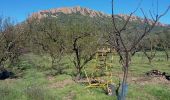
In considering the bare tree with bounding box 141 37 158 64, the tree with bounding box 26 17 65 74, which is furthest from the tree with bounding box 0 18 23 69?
the bare tree with bounding box 141 37 158 64

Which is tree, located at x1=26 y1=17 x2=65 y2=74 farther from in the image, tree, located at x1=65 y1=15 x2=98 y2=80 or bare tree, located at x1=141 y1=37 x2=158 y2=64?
bare tree, located at x1=141 y1=37 x2=158 y2=64

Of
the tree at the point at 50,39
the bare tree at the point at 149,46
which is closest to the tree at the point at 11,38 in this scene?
the tree at the point at 50,39

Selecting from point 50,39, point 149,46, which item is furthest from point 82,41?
point 149,46

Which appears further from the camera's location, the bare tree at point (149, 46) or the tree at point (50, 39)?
the bare tree at point (149, 46)

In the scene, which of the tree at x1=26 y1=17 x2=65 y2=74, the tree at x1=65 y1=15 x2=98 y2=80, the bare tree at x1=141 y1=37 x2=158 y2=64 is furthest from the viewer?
the bare tree at x1=141 y1=37 x2=158 y2=64

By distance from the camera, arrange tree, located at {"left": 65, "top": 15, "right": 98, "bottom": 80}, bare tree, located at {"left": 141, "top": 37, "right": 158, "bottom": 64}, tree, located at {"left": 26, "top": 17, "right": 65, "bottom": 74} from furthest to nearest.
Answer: bare tree, located at {"left": 141, "top": 37, "right": 158, "bottom": 64}, tree, located at {"left": 26, "top": 17, "right": 65, "bottom": 74}, tree, located at {"left": 65, "top": 15, "right": 98, "bottom": 80}

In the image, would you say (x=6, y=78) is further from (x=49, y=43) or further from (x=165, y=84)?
(x=165, y=84)

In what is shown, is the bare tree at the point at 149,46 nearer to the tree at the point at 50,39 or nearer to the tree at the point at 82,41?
the tree at the point at 82,41

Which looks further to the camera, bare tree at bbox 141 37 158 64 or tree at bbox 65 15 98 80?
bare tree at bbox 141 37 158 64

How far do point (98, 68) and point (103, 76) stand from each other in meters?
0.72

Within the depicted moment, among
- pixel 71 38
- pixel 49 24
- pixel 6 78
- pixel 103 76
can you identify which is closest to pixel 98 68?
pixel 103 76

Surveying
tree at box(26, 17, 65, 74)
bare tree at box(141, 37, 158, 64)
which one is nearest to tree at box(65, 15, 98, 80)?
tree at box(26, 17, 65, 74)

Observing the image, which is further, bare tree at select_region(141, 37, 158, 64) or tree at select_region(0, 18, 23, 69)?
bare tree at select_region(141, 37, 158, 64)

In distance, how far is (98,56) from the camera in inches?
989
